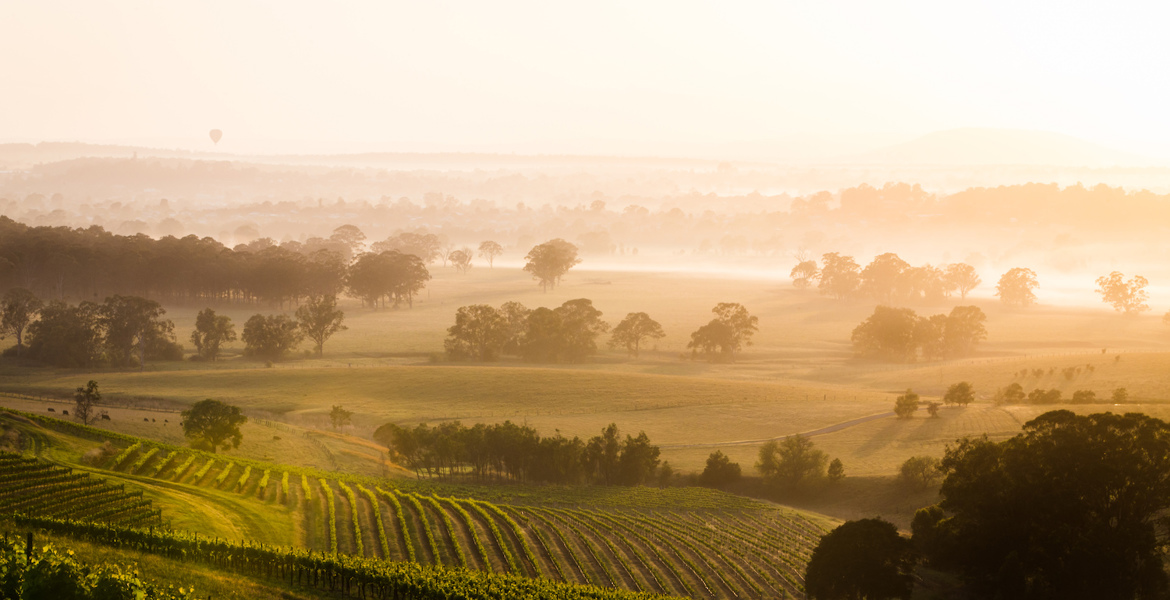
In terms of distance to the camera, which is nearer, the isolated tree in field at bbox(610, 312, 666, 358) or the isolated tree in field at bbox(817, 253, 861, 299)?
the isolated tree in field at bbox(610, 312, 666, 358)

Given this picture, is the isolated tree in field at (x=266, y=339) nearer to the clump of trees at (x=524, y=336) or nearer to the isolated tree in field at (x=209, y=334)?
the isolated tree in field at (x=209, y=334)

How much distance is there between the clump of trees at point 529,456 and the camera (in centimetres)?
5878

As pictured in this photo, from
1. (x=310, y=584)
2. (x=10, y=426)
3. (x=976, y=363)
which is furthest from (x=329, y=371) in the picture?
(x=976, y=363)

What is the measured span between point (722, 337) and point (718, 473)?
194 feet

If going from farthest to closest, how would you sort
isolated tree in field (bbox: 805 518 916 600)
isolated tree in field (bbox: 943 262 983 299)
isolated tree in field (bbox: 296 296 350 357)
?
isolated tree in field (bbox: 943 262 983 299) → isolated tree in field (bbox: 296 296 350 357) → isolated tree in field (bbox: 805 518 916 600)

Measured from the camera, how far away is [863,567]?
1367 inches

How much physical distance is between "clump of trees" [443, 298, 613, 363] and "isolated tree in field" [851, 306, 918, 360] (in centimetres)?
4291

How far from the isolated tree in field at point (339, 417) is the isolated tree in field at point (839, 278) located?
136 metres

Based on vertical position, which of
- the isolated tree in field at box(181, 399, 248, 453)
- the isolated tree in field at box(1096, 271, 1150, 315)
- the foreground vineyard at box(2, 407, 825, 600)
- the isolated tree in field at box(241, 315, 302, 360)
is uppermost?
the isolated tree in field at box(1096, 271, 1150, 315)

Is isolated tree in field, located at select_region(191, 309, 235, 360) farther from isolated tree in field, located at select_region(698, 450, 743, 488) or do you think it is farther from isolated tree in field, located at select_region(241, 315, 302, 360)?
isolated tree in field, located at select_region(698, 450, 743, 488)

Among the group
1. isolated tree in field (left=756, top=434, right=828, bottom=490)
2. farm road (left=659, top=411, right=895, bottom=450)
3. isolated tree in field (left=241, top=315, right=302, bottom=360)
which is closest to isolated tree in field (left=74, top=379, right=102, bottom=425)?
farm road (left=659, top=411, right=895, bottom=450)

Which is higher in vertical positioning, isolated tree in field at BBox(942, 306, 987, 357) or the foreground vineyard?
isolated tree in field at BBox(942, 306, 987, 357)

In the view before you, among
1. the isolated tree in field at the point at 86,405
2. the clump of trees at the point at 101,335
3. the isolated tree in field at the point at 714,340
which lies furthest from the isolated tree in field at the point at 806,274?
the isolated tree in field at the point at 86,405

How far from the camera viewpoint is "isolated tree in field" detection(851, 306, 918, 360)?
382 feet
